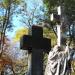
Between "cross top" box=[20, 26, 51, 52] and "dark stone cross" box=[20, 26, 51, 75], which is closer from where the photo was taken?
"dark stone cross" box=[20, 26, 51, 75]

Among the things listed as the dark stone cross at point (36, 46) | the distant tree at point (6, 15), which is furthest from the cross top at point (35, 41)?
the distant tree at point (6, 15)

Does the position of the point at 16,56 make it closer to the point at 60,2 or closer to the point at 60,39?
the point at 60,2

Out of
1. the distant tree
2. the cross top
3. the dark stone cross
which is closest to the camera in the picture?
the dark stone cross

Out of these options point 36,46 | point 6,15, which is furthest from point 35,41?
point 6,15

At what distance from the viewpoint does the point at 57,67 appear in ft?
39.3

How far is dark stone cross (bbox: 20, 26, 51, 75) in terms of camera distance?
13.8 meters

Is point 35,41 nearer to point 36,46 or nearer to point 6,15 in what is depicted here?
point 36,46

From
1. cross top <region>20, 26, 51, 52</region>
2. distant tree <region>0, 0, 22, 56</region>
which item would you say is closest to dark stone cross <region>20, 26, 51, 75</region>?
cross top <region>20, 26, 51, 52</region>

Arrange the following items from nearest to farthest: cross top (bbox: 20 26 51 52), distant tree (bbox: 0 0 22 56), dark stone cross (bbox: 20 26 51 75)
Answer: dark stone cross (bbox: 20 26 51 75) < cross top (bbox: 20 26 51 52) < distant tree (bbox: 0 0 22 56)

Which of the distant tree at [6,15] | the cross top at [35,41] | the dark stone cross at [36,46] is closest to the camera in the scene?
the dark stone cross at [36,46]

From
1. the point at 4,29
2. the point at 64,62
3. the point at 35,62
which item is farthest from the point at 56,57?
the point at 4,29

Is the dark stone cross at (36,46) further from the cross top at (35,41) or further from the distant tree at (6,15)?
the distant tree at (6,15)

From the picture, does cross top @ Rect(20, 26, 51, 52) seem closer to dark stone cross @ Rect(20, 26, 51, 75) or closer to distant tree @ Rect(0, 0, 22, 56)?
dark stone cross @ Rect(20, 26, 51, 75)

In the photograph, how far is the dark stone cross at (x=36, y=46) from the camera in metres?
13.8
